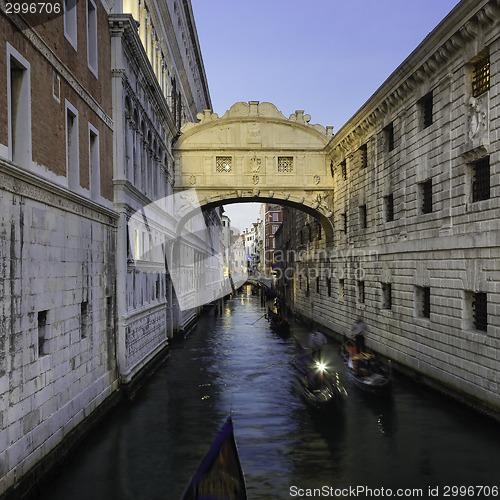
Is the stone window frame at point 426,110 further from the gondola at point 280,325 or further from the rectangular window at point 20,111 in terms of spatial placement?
the gondola at point 280,325

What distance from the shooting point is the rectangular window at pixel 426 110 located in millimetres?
15703

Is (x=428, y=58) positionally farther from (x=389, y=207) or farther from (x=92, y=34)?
(x=92, y=34)

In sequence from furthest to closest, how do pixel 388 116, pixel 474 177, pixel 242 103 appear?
1. pixel 242 103
2. pixel 388 116
3. pixel 474 177

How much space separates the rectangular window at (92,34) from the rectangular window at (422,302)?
1071 centimetres

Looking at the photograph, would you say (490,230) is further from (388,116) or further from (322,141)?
(322,141)

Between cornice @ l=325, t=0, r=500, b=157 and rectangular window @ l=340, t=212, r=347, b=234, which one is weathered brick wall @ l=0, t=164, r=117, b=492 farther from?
rectangular window @ l=340, t=212, r=347, b=234

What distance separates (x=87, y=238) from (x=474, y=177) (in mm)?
9163

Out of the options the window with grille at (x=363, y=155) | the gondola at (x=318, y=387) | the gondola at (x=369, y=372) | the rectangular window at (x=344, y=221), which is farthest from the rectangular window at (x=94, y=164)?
the rectangular window at (x=344, y=221)

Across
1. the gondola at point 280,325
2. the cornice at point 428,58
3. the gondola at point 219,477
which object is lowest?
the gondola at point 280,325

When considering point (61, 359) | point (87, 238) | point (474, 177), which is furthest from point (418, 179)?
point (61, 359)

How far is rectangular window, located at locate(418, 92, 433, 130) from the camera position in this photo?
1570 cm

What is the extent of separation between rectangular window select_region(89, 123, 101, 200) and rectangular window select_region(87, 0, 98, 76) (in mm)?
1452

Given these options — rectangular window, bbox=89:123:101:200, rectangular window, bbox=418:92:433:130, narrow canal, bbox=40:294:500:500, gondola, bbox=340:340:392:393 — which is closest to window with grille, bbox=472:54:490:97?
rectangular window, bbox=418:92:433:130

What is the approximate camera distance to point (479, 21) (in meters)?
12.2
